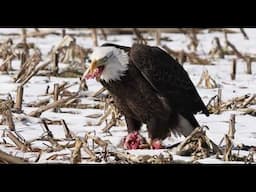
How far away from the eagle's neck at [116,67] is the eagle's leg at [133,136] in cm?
32

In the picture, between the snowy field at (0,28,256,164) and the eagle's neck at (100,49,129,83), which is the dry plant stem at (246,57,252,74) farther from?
the eagle's neck at (100,49,129,83)

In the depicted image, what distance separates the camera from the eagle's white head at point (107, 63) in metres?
5.26

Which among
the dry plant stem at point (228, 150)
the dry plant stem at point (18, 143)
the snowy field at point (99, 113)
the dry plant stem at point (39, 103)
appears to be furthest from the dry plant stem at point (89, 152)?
the dry plant stem at point (39, 103)

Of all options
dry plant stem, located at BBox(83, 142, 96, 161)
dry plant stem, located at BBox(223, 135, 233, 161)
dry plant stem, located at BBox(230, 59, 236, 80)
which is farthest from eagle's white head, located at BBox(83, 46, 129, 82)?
dry plant stem, located at BBox(230, 59, 236, 80)

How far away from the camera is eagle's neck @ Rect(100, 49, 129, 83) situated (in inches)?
207

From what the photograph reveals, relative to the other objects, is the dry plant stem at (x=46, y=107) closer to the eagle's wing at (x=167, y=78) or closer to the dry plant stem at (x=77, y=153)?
the eagle's wing at (x=167, y=78)

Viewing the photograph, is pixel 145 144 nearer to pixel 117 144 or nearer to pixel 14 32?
pixel 117 144

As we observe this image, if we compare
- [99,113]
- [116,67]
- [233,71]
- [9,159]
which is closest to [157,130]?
[116,67]

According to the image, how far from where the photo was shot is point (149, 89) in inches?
209

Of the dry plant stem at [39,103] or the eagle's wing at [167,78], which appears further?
the dry plant stem at [39,103]

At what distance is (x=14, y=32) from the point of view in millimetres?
8680

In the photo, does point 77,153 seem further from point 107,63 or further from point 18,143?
point 107,63
